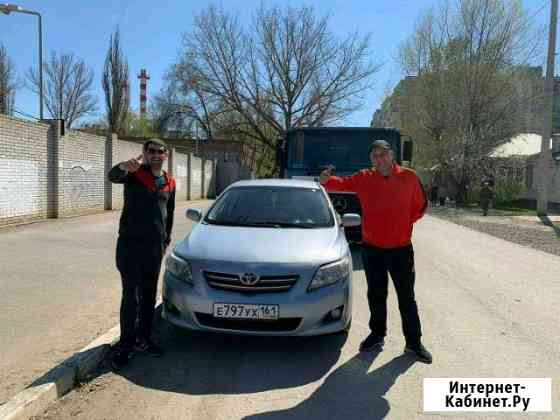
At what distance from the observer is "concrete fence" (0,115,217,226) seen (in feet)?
37.8

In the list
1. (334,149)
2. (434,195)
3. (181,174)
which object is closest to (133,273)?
(334,149)

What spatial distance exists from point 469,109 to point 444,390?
30765 mm

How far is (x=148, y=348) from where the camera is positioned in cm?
423

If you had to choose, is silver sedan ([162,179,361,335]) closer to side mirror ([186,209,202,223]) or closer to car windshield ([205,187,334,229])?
car windshield ([205,187,334,229])

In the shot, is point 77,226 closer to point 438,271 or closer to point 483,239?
point 438,271

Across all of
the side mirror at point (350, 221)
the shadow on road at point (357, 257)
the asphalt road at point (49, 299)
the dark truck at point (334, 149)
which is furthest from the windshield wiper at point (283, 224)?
the dark truck at point (334, 149)

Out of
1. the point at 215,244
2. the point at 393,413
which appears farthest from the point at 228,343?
the point at 393,413

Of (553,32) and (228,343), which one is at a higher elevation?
(553,32)

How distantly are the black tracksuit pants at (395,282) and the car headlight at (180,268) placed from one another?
61.7 inches

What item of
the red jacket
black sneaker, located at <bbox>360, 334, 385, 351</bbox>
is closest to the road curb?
black sneaker, located at <bbox>360, 334, 385, 351</bbox>

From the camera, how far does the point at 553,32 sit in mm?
20625

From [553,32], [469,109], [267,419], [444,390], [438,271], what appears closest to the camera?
[267,419]

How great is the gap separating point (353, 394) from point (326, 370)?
1.55ft

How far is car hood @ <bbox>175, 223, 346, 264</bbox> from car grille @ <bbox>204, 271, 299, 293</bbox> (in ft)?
0.44
